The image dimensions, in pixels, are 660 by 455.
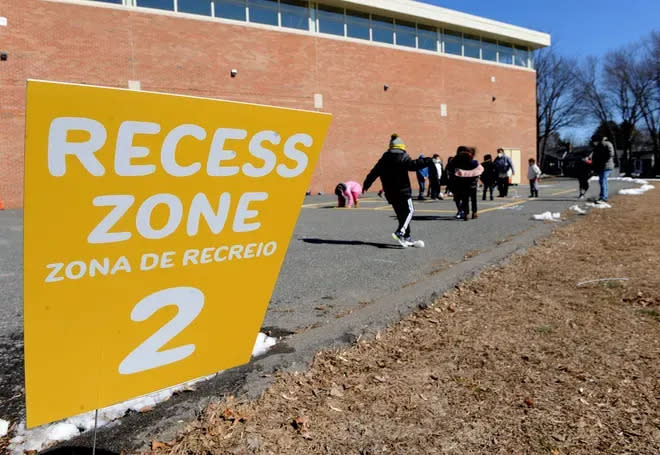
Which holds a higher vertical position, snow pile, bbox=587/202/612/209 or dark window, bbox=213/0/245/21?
dark window, bbox=213/0/245/21

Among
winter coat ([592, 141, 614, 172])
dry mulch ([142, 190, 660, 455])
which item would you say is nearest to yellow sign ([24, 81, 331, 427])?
dry mulch ([142, 190, 660, 455])

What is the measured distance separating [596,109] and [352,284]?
64.7 metres

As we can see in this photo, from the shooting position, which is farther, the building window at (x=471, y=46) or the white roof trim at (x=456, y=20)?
the building window at (x=471, y=46)

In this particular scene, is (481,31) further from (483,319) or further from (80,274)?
(80,274)

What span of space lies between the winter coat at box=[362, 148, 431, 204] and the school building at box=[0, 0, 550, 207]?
15.8 m

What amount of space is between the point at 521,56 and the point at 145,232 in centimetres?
3774

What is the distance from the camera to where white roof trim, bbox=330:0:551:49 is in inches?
1021

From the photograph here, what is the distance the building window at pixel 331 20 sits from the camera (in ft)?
81.9

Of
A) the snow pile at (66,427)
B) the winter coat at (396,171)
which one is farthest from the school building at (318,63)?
the snow pile at (66,427)

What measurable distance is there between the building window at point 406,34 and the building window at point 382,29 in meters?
0.47

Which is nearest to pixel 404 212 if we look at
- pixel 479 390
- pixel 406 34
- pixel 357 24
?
pixel 479 390

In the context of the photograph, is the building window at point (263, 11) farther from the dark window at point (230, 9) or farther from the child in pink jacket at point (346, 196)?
the child in pink jacket at point (346, 196)

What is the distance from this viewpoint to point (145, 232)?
5.79ft

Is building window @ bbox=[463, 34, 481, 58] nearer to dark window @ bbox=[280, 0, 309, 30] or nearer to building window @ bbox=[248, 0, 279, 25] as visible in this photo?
dark window @ bbox=[280, 0, 309, 30]
